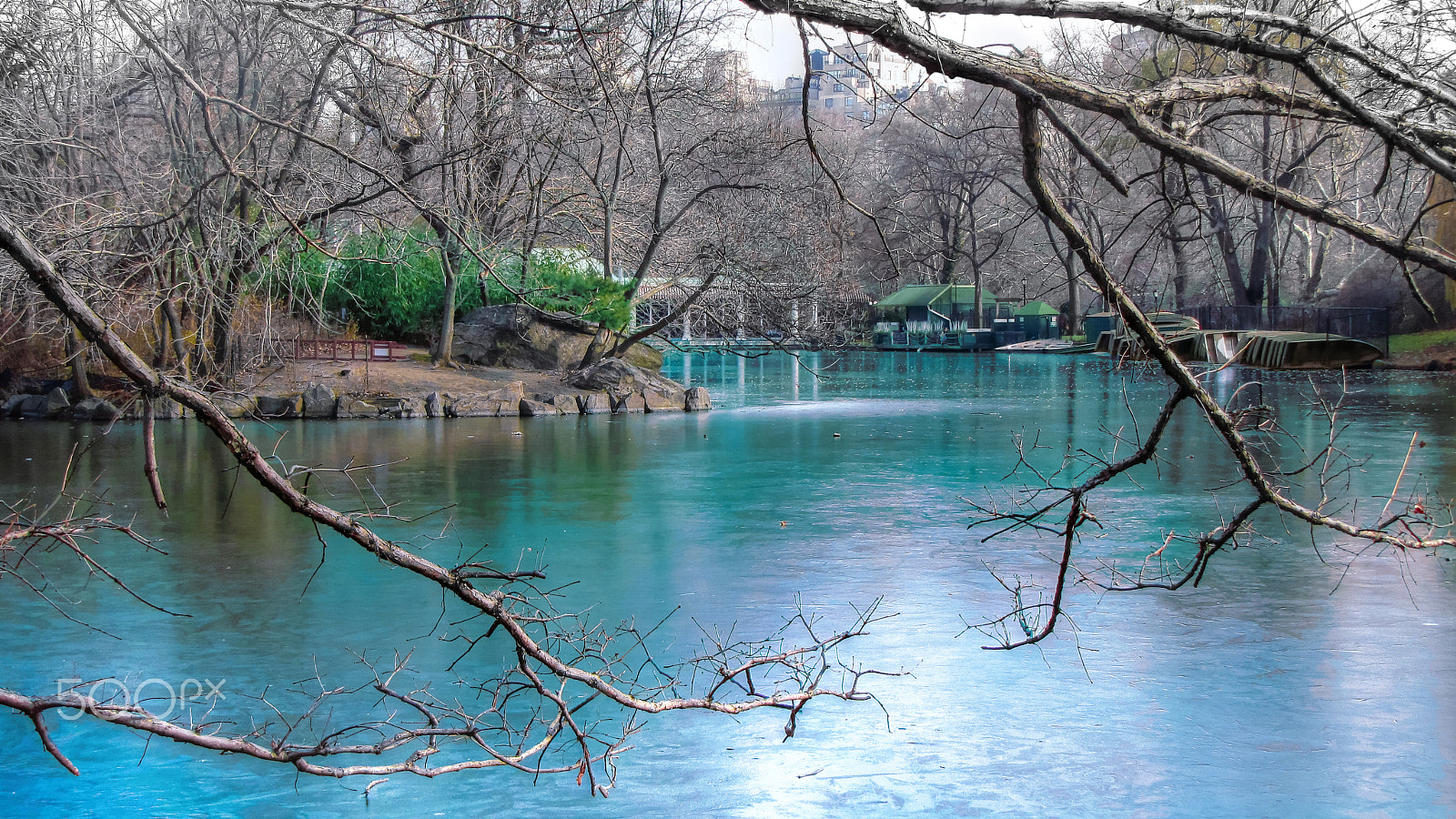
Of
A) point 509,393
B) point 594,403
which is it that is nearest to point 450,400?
point 509,393

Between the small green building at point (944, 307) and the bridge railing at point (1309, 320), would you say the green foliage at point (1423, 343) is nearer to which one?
the bridge railing at point (1309, 320)

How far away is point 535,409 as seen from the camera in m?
20.5

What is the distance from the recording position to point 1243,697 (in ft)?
18.8

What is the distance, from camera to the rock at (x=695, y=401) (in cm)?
2225

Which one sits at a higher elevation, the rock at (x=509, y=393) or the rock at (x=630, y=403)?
the rock at (x=509, y=393)

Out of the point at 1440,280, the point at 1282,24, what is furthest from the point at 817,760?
the point at 1440,280

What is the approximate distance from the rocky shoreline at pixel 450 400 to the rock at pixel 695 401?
2 centimetres

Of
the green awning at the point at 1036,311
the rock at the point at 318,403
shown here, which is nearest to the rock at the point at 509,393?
the rock at the point at 318,403

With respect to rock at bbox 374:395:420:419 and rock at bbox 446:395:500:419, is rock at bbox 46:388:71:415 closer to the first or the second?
rock at bbox 374:395:420:419

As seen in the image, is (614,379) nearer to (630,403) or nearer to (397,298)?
(630,403)

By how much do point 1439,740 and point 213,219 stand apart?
376 inches

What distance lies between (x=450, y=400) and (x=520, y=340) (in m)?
2.89

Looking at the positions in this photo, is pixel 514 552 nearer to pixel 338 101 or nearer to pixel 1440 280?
pixel 338 101
